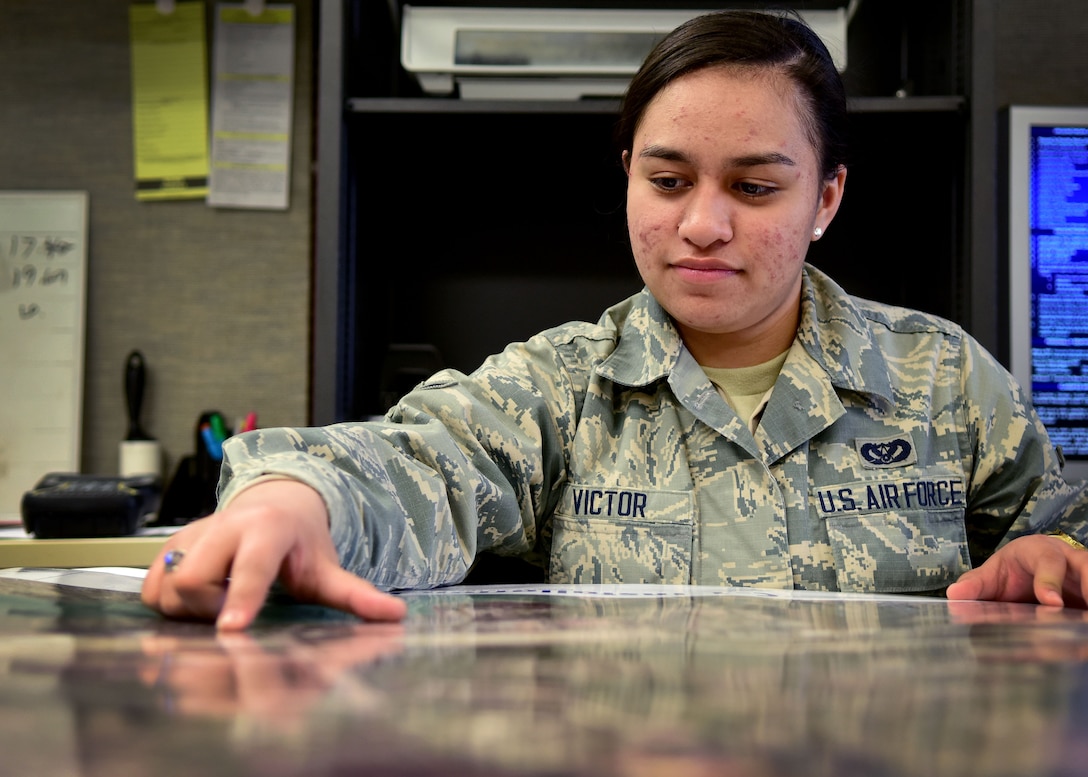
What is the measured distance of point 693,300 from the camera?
899 millimetres

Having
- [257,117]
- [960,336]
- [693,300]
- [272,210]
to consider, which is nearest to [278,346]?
[272,210]

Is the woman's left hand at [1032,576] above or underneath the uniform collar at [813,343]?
underneath

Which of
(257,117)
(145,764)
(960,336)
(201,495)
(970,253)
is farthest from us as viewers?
(257,117)

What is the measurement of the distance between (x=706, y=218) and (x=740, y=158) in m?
0.07

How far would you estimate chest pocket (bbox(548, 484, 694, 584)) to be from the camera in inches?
35.0

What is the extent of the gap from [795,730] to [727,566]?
2.01 ft

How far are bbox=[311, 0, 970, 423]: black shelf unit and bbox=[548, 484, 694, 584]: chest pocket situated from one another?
1.35ft

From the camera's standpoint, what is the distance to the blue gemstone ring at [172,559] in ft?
1.62

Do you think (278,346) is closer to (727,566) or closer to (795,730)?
(727,566)

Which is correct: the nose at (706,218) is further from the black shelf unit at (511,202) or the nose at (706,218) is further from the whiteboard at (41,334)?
the whiteboard at (41,334)

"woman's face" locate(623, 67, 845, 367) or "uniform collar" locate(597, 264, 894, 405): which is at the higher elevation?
"woman's face" locate(623, 67, 845, 367)

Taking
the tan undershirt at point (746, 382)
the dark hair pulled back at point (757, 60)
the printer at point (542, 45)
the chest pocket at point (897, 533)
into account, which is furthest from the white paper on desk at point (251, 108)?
the chest pocket at point (897, 533)

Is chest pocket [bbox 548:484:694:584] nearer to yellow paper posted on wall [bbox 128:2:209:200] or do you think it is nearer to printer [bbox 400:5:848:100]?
printer [bbox 400:5:848:100]

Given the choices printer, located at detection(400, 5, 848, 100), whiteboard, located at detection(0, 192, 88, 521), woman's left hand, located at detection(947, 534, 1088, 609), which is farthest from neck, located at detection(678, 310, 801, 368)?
whiteboard, located at detection(0, 192, 88, 521)
